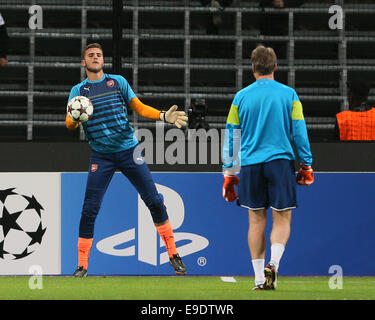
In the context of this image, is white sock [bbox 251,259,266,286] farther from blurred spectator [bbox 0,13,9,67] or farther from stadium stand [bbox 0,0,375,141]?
blurred spectator [bbox 0,13,9,67]

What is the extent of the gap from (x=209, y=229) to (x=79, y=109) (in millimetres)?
1698

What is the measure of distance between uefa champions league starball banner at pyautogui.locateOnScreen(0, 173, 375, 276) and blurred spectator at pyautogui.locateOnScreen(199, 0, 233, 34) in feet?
9.57

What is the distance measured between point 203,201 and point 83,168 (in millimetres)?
1122

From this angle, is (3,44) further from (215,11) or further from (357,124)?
(357,124)

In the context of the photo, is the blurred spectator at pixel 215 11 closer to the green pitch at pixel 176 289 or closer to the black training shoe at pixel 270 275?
the green pitch at pixel 176 289

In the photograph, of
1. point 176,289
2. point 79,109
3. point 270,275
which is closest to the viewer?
point 270,275

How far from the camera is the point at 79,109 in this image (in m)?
7.36

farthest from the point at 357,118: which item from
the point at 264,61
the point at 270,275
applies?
the point at 270,275

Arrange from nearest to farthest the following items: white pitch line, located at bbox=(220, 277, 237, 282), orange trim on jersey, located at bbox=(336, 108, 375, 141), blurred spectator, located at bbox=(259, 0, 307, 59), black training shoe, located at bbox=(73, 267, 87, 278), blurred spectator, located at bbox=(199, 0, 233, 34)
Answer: white pitch line, located at bbox=(220, 277, 237, 282) < black training shoe, located at bbox=(73, 267, 87, 278) < orange trim on jersey, located at bbox=(336, 108, 375, 141) < blurred spectator, located at bbox=(259, 0, 307, 59) < blurred spectator, located at bbox=(199, 0, 233, 34)

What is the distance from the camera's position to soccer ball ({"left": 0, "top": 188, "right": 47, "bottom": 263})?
26.7ft

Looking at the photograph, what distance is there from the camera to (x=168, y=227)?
786cm

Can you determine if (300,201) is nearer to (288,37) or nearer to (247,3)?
(288,37)

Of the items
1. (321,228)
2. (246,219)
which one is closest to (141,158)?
(246,219)

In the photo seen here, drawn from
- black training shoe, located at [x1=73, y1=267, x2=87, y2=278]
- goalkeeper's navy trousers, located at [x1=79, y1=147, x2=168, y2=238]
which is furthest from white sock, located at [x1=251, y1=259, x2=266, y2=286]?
black training shoe, located at [x1=73, y1=267, x2=87, y2=278]
